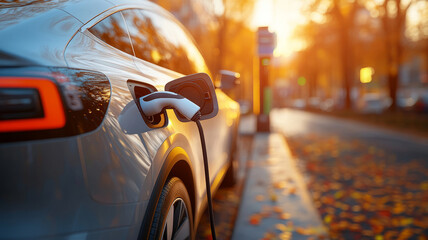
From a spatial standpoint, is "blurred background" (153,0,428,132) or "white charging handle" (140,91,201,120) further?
"blurred background" (153,0,428,132)

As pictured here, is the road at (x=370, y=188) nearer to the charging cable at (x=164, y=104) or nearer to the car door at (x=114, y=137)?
the charging cable at (x=164, y=104)

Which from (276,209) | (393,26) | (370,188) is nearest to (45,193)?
(276,209)

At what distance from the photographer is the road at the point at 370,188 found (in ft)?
12.1

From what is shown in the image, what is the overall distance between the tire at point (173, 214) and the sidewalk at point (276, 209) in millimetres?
1246

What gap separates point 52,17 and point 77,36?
11 centimetres

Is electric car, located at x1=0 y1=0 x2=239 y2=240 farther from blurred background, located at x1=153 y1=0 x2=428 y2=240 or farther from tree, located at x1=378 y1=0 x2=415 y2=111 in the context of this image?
tree, located at x1=378 y1=0 x2=415 y2=111

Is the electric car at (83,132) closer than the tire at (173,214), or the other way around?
the electric car at (83,132)

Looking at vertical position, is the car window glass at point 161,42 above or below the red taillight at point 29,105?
above

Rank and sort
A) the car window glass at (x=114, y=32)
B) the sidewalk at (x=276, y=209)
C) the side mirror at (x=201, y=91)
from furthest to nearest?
the sidewalk at (x=276, y=209) → the side mirror at (x=201, y=91) → the car window glass at (x=114, y=32)

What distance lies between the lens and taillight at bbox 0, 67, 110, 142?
109 cm

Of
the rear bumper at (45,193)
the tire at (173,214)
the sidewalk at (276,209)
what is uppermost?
the rear bumper at (45,193)

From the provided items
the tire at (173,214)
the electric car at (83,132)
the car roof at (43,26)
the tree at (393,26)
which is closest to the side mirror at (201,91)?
the electric car at (83,132)

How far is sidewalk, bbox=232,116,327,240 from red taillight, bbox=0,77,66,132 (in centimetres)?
226

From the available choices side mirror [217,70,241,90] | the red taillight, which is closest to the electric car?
the red taillight
